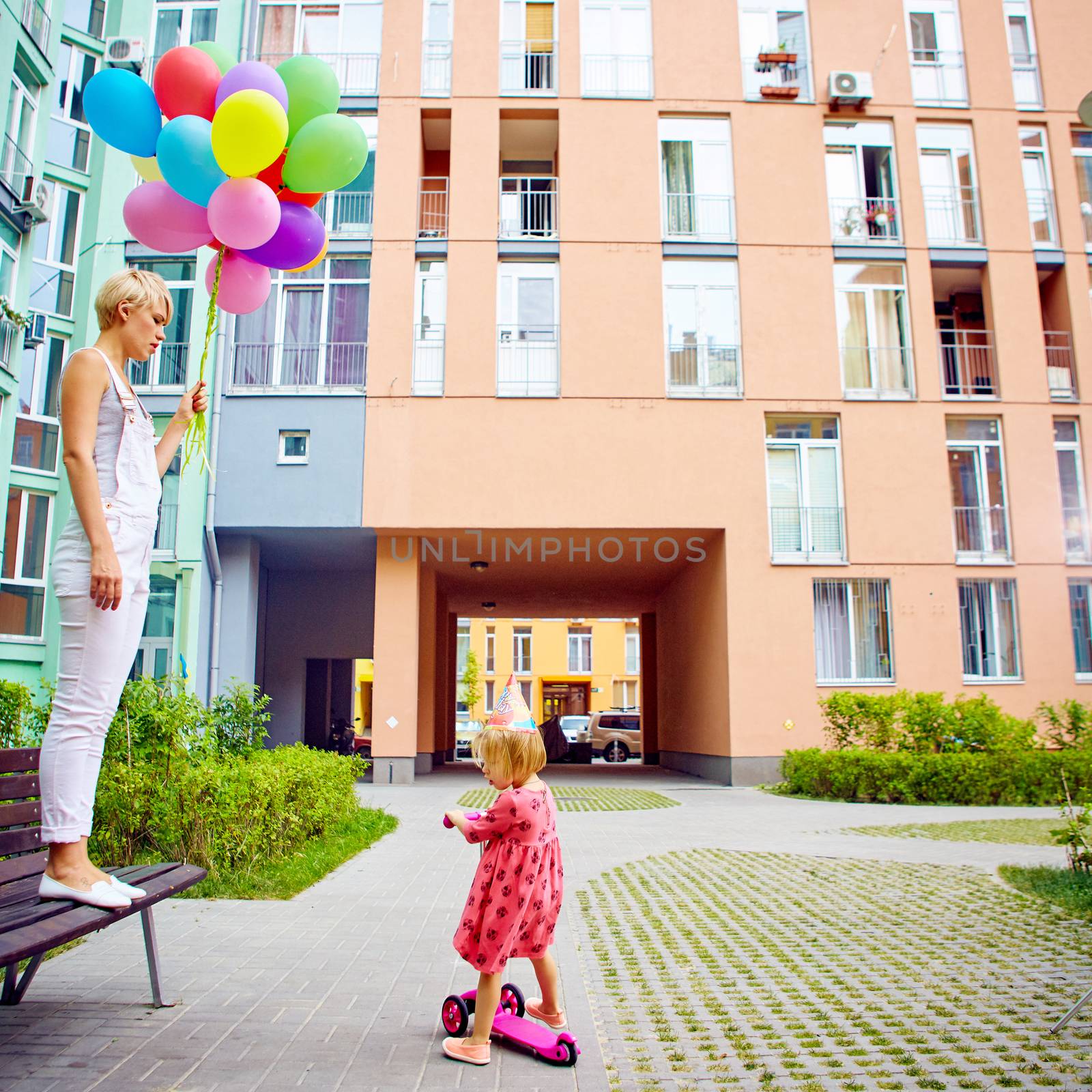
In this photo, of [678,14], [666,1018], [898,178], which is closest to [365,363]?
[678,14]

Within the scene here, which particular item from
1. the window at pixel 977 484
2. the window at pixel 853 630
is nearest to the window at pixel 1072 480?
the window at pixel 977 484

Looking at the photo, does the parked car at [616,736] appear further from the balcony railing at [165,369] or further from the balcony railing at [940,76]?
the balcony railing at [940,76]

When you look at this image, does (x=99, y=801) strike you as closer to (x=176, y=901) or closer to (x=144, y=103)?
(x=176, y=901)

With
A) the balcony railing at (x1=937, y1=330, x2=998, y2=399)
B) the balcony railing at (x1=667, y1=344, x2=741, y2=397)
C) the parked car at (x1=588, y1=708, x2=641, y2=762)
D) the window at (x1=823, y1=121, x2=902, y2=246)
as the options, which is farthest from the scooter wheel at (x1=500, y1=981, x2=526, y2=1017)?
the parked car at (x1=588, y1=708, x2=641, y2=762)

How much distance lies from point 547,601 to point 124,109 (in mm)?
22662

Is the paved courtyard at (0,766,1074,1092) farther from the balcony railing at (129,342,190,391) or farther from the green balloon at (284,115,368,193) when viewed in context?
the balcony railing at (129,342,190,391)

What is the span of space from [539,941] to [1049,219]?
65.1 feet

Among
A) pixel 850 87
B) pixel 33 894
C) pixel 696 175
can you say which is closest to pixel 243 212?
pixel 33 894

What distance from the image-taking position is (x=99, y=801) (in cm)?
623

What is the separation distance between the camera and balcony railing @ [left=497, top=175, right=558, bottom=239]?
18.3 m

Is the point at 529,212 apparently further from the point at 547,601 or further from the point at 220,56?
the point at 220,56

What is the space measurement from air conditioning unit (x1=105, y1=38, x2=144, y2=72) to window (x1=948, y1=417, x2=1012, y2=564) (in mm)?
16429

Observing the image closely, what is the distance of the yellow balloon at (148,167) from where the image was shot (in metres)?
4.89

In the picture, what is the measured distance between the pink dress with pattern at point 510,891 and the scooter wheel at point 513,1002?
34cm
